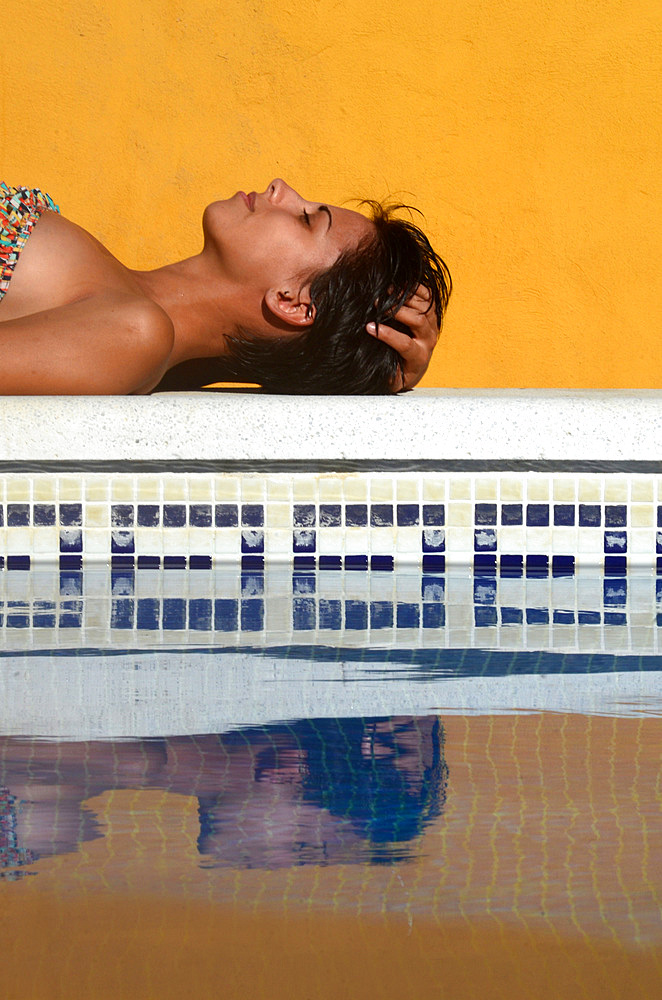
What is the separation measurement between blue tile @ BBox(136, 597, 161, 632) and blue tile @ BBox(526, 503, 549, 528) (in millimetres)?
737

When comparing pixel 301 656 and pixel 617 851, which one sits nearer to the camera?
pixel 617 851

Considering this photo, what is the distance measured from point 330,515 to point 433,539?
0.20m

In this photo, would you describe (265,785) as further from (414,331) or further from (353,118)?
(353,118)

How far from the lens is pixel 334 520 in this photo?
2332 millimetres

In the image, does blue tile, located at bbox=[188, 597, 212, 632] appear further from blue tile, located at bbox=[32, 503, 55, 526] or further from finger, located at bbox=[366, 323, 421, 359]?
finger, located at bbox=[366, 323, 421, 359]

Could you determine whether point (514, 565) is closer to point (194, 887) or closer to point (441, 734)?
point (441, 734)

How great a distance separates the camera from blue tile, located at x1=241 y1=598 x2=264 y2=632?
178 centimetres

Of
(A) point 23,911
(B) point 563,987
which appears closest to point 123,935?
(A) point 23,911

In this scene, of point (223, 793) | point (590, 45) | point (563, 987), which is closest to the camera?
point (563, 987)

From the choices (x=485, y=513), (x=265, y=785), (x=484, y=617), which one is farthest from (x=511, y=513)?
(x=265, y=785)

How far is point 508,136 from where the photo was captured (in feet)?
13.8

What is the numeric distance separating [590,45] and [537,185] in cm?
49

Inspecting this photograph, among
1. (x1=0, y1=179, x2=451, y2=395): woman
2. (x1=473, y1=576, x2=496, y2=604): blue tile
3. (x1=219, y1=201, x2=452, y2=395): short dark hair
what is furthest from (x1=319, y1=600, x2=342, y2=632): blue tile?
(x1=219, y1=201, x2=452, y2=395): short dark hair

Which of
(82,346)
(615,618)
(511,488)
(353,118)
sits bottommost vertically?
(615,618)
